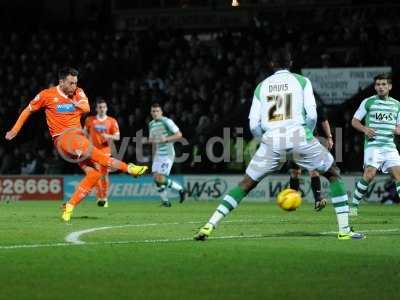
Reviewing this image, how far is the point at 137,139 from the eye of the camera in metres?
29.5

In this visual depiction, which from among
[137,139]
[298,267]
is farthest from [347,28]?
[298,267]

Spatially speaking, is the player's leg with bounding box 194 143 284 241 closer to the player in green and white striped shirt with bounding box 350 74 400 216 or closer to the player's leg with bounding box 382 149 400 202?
the player in green and white striped shirt with bounding box 350 74 400 216

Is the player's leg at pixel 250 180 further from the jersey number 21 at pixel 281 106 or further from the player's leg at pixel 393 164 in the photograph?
the player's leg at pixel 393 164

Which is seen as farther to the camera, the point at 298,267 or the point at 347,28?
the point at 347,28

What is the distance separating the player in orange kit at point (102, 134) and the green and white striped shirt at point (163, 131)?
1.49 meters

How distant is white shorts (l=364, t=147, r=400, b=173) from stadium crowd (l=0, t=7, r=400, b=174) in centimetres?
973

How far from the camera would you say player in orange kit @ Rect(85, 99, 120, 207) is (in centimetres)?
2300

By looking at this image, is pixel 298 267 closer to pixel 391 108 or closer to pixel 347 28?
pixel 391 108

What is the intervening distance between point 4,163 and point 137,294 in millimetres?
24456

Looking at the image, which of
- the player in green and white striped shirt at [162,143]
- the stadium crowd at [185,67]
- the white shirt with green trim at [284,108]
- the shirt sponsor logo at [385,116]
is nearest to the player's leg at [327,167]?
the white shirt with green trim at [284,108]

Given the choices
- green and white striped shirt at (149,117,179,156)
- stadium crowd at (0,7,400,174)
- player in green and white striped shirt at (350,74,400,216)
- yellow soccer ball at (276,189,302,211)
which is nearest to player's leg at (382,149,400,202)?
player in green and white striped shirt at (350,74,400,216)

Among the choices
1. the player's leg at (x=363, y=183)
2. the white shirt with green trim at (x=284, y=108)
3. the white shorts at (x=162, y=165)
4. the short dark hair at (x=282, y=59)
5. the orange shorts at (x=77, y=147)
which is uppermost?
the short dark hair at (x=282, y=59)

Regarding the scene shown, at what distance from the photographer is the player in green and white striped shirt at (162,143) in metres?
24.2

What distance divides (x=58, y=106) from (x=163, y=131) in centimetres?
815
